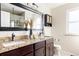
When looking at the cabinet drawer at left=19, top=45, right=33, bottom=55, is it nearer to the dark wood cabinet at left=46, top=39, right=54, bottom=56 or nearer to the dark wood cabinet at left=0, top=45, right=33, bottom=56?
the dark wood cabinet at left=0, top=45, right=33, bottom=56

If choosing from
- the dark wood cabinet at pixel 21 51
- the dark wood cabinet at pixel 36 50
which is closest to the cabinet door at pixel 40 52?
the dark wood cabinet at pixel 36 50

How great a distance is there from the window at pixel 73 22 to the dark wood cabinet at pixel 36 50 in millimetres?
318

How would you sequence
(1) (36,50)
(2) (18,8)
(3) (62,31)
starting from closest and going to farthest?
(3) (62,31) < (1) (36,50) < (2) (18,8)

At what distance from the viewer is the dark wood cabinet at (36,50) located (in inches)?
45.9

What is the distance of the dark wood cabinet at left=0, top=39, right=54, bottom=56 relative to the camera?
1.17 m

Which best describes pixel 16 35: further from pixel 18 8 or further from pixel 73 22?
pixel 73 22

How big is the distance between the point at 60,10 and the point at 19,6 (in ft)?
2.16

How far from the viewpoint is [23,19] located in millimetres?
1673

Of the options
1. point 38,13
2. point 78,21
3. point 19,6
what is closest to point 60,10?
point 78,21

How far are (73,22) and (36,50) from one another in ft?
2.24

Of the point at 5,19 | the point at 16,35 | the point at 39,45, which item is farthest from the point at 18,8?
the point at 39,45

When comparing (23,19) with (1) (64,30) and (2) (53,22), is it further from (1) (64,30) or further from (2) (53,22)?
(1) (64,30)

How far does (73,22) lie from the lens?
135 centimetres

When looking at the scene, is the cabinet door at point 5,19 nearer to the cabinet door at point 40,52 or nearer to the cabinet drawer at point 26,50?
the cabinet drawer at point 26,50
